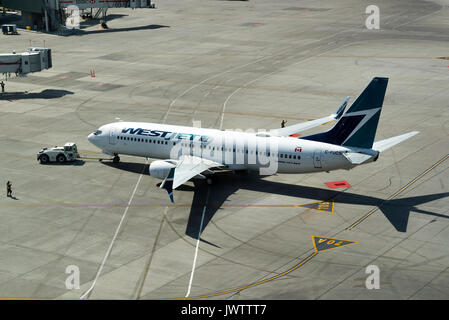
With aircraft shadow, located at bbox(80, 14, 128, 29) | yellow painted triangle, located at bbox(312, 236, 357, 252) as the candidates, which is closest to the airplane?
yellow painted triangle, located at bbox(312, 236, 357, 252)

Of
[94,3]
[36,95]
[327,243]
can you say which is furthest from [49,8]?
[327,243]

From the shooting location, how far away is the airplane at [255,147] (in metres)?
56.1

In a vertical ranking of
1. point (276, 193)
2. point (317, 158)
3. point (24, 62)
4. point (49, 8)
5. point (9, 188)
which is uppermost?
point (49, 8)

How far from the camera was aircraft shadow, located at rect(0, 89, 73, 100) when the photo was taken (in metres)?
96.0

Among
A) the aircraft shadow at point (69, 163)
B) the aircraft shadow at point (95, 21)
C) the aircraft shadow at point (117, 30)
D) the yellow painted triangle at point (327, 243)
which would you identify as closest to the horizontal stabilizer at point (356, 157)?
the yellow painted triangle at point (327, 243)

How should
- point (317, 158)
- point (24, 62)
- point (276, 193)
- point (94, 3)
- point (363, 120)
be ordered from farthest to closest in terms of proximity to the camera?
point (94, 3), point (24, 62), point (276, 193), point (317, 158), point (363, 120)

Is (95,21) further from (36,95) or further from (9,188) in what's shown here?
(9,188)

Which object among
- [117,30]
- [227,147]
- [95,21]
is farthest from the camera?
[95,21]

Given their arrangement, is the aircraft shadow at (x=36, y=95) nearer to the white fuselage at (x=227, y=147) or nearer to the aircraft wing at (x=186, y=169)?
the white fuselage at (x=227, y=147)

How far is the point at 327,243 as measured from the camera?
163 ft

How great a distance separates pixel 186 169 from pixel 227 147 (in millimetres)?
5352

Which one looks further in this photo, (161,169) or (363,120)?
(161,169)

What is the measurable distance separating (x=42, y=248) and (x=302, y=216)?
898 inches
